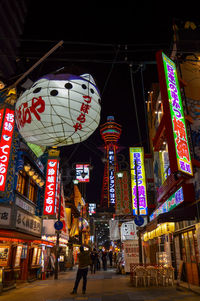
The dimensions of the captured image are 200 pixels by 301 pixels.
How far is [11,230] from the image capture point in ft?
40.5

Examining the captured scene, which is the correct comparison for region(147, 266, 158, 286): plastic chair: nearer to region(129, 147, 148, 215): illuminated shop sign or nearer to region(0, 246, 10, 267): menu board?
region(0, 246, 10, 267): menu board

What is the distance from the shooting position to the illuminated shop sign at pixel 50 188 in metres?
17.4

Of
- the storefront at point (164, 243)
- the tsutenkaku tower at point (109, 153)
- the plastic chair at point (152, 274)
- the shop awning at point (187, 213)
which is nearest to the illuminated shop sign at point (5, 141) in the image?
the shop awning at point (187, 213)

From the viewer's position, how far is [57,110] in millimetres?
5520

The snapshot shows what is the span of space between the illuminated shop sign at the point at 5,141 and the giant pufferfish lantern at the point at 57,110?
17.6ft

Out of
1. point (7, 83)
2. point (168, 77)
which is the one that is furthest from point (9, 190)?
point (168, 77)

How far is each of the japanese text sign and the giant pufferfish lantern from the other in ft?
19.7

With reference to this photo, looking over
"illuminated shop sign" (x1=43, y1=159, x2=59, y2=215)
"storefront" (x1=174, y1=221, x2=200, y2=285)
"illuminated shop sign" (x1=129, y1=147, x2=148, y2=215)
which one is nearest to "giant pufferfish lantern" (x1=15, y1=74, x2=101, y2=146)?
"storefront" (x1=174, y1=221, x2=200, y2=285)

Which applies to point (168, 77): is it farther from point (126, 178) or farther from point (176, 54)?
point (126, 178)

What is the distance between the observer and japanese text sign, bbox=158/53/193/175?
36.0 ft

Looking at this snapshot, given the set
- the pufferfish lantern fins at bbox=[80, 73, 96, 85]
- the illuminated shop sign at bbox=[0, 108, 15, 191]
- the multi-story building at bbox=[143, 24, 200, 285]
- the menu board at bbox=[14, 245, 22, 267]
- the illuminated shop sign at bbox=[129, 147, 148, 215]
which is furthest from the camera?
the illuminated shop sign at bbox=[129, 147, 148, 215]

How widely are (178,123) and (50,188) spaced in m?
10.3

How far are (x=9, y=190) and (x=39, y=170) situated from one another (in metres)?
6.46

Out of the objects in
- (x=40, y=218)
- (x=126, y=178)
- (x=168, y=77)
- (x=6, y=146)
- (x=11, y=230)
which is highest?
(x=168, y=77)
